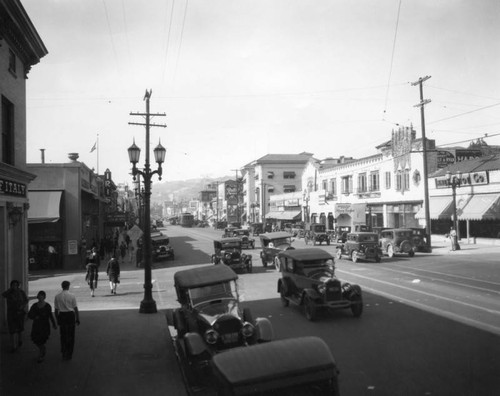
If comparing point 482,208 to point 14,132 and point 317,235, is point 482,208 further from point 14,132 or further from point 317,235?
point 14,132

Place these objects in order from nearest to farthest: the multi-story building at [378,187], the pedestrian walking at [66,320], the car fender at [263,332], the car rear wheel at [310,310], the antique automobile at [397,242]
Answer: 1. the car fender at [263,332]
2. the pedestrian walking at [66,320]
3. the car rear wheel at [310,310]
4. the antique automobile at [397,242]
5. the multi-story building at [378,187]

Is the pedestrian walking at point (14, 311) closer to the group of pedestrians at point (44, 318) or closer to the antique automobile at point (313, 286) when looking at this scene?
the group of pedestrians at point (44, 318)

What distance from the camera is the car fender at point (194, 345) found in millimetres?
8484

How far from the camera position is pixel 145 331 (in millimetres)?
12594

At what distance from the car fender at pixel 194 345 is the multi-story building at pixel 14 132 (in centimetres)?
688

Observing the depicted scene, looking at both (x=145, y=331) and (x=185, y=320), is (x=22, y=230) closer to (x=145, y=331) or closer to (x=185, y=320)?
(x=145, y=331)

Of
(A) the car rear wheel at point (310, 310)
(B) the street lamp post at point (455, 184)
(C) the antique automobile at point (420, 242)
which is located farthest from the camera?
(B) the street lamp post at point (455, 184)

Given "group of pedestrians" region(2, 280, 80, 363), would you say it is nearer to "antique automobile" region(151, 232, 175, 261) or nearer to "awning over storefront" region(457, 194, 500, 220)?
"antique automobile" region(151, 232, 175, 261)

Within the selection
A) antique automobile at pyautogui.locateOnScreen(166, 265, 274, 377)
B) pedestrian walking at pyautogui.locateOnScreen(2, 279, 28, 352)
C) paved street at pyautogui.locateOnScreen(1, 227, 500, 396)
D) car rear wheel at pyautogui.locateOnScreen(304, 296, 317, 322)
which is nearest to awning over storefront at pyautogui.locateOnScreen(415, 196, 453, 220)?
paved street at pyautogui.locateOnScreen(1, 227, 500, 396)

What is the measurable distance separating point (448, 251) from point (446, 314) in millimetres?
22211

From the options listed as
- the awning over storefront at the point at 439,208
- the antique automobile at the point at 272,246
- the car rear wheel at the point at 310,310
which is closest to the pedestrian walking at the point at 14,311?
the car rear wheel at the point at 310,310

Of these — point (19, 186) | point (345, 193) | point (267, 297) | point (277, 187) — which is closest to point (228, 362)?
point (19, 186)

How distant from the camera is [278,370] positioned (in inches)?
200

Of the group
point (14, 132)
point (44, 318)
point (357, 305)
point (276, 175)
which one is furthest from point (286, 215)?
point (44, 318)
